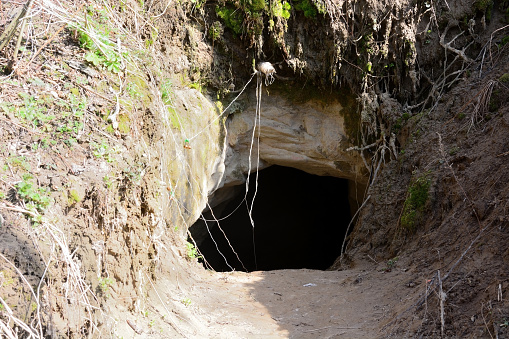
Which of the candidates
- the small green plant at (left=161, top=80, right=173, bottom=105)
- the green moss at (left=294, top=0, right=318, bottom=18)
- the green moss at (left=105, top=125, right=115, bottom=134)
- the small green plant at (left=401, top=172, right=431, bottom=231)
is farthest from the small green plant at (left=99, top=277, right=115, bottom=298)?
the green moss at (left=294, top=0, right=318, bottom=18)

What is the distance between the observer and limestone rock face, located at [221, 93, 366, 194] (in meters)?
7.50

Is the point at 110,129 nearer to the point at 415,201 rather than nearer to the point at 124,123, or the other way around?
the point at 124,123

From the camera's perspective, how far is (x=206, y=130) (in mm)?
6789

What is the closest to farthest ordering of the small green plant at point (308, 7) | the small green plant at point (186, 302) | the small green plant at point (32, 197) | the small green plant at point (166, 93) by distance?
1. the small green plant at point (32, 197)
2. the small green plant at point (186, 302)
3. the small green plant at point (166, 93)
4. the small green plant at point (308, 7)

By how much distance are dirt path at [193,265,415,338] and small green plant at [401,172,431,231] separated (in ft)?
2.30

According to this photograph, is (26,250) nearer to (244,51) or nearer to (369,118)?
(244,51)

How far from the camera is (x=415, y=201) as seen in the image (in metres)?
5.77

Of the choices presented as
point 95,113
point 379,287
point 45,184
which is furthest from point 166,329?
point 379,287

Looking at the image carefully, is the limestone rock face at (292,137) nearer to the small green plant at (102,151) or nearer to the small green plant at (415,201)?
the small green plant at (415,201)

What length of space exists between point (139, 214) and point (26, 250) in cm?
126

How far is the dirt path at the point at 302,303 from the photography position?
425 cm

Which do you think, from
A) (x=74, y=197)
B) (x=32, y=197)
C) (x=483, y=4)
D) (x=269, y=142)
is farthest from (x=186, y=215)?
(x=483, y=4)

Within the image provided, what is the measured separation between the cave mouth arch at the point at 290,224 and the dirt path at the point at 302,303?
487 centimetres

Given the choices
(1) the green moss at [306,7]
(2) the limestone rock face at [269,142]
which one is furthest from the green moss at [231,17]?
(2) the limestone rock face at [269,142]
